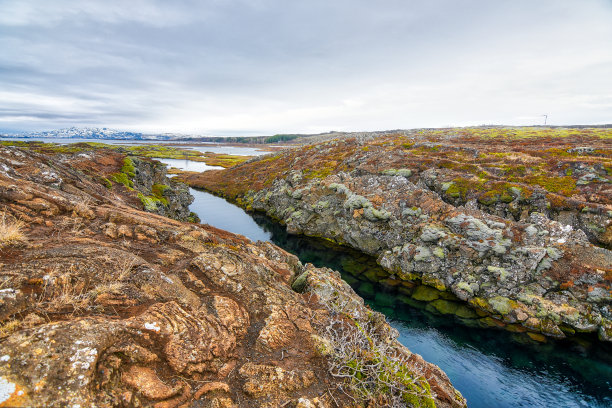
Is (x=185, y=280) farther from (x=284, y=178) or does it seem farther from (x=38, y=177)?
(x=284, y=178)

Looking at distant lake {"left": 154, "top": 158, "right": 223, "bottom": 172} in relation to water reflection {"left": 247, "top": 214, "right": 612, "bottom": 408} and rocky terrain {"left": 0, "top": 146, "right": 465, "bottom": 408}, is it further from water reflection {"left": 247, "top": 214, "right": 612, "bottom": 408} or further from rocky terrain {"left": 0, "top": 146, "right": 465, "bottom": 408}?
rocky terrain {"left": 0, "top": 146, "right": 465, "bottom": 408}

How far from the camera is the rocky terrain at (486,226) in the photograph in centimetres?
2906

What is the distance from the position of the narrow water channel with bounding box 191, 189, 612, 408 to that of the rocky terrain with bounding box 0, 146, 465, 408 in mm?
13200

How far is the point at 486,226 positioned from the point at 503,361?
17262mm

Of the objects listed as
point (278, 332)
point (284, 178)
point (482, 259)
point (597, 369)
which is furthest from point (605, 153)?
point (278, 332)

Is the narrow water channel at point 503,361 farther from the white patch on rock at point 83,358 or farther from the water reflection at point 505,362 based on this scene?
the white patch on rock at point 83,358

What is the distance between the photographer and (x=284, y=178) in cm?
8056

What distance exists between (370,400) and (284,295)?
587cm

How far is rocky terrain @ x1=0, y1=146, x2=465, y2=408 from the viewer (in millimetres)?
6500

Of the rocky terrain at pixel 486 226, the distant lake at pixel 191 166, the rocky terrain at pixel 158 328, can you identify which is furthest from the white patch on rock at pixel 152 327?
the distant lake at pixel 191 166

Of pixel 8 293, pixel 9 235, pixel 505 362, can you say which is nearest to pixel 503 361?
pixel 505 362

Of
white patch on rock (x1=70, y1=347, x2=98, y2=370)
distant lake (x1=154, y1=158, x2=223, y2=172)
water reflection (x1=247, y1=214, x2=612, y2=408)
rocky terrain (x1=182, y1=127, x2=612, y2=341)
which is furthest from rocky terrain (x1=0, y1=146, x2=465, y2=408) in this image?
distant lake (x1=154, y1=158, x2=223, y2=172)

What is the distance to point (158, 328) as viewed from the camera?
850cm

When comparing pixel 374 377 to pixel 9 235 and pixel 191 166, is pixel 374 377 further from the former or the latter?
pixel 191 166
